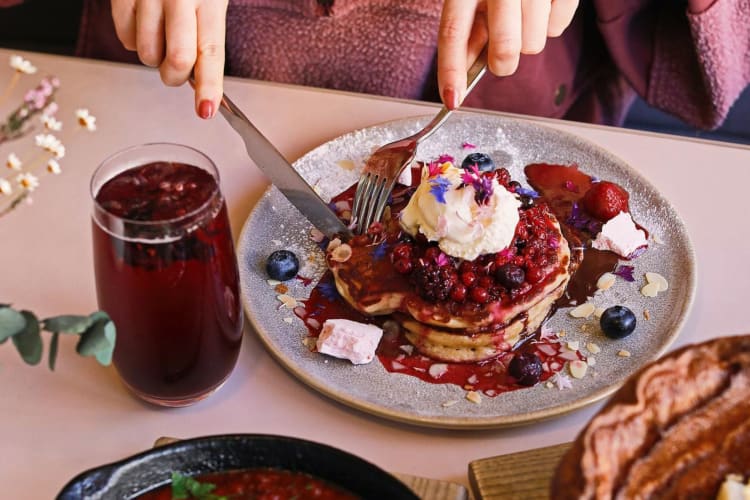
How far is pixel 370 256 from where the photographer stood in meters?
1.41

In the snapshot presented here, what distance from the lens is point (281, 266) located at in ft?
4.60

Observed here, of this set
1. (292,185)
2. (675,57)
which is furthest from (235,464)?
(675,57)

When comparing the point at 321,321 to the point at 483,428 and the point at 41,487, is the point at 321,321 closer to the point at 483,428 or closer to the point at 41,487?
the point at 483,428

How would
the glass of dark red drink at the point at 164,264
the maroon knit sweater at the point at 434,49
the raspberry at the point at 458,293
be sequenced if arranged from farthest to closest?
the maroon knit sweater at the point at 434,49, the raspberry at the point at 458,293, the glass of dark red drink at the point at 164,264

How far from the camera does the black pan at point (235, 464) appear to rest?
93 cm

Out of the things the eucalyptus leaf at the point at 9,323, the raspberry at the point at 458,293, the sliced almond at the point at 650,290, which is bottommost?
the raspberry at the point at 458,293

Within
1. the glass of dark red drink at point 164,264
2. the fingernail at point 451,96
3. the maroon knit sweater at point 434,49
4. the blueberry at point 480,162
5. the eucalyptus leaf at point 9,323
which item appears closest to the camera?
the eucalyptus leaf at point 9,323

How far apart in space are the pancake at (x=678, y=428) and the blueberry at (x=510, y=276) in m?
0.44

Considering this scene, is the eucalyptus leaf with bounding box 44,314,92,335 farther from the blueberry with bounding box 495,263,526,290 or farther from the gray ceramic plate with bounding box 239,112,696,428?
the blueberry with bounding box 495,263,526,290

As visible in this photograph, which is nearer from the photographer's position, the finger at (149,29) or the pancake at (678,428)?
the pancake at (678,428)

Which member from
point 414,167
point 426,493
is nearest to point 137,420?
point 426,493

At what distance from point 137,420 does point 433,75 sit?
112 centimetres

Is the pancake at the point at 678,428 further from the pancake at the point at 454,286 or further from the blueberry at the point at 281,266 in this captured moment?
the blueberry at the point at 281,266

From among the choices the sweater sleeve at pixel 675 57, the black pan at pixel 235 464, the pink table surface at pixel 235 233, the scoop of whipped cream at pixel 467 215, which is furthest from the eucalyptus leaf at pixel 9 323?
the sweater sleeve at pixel 675 57
